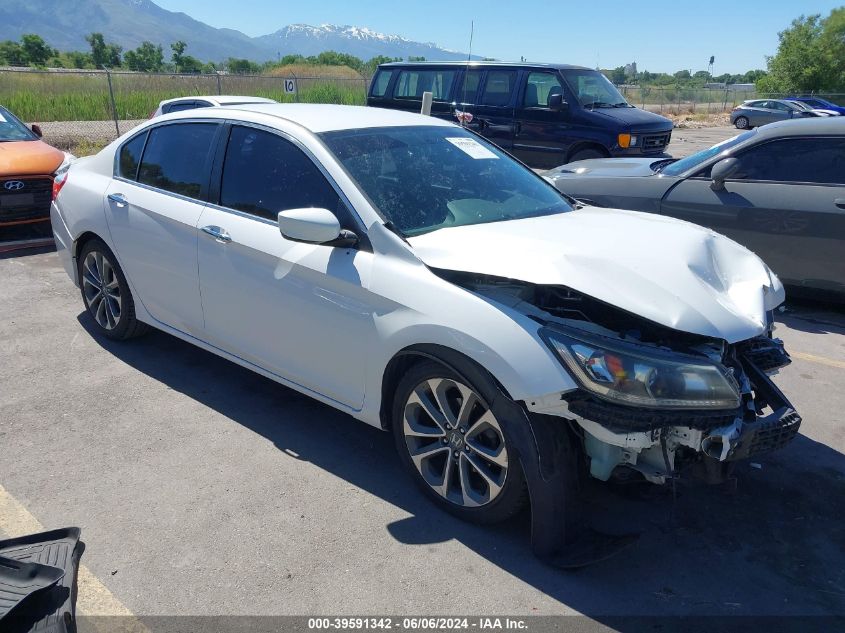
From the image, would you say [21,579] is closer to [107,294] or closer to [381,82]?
[107,294]

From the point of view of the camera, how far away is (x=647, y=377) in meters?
2.55

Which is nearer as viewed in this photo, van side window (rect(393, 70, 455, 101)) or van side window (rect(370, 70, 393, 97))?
van side window (rect(393, 70, 455, 101))

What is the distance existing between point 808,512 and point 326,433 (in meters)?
2.48

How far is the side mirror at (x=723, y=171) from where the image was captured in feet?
19.9

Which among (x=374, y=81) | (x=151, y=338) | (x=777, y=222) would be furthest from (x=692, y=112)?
(x=151, y=338)

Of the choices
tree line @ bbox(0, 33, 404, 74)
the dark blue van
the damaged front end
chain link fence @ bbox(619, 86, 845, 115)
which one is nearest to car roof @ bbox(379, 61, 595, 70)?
the dark blue van

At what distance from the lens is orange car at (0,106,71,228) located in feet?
25.6

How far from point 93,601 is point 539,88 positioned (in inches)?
423

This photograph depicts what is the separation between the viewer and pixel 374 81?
1338 centimetres

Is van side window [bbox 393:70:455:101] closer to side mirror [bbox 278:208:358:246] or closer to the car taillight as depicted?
the car taillight

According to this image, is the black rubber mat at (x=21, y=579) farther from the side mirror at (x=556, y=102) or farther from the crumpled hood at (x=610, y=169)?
the side mirror at (x=556, y=102)

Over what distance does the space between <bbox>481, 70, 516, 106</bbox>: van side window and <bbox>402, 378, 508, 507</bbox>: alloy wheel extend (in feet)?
31.8

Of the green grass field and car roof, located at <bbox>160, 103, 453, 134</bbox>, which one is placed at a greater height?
car roof, located at <bbox>160, 103, 453, 134</bbox>

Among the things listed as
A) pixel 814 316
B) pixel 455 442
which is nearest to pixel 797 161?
pixel 814 316
